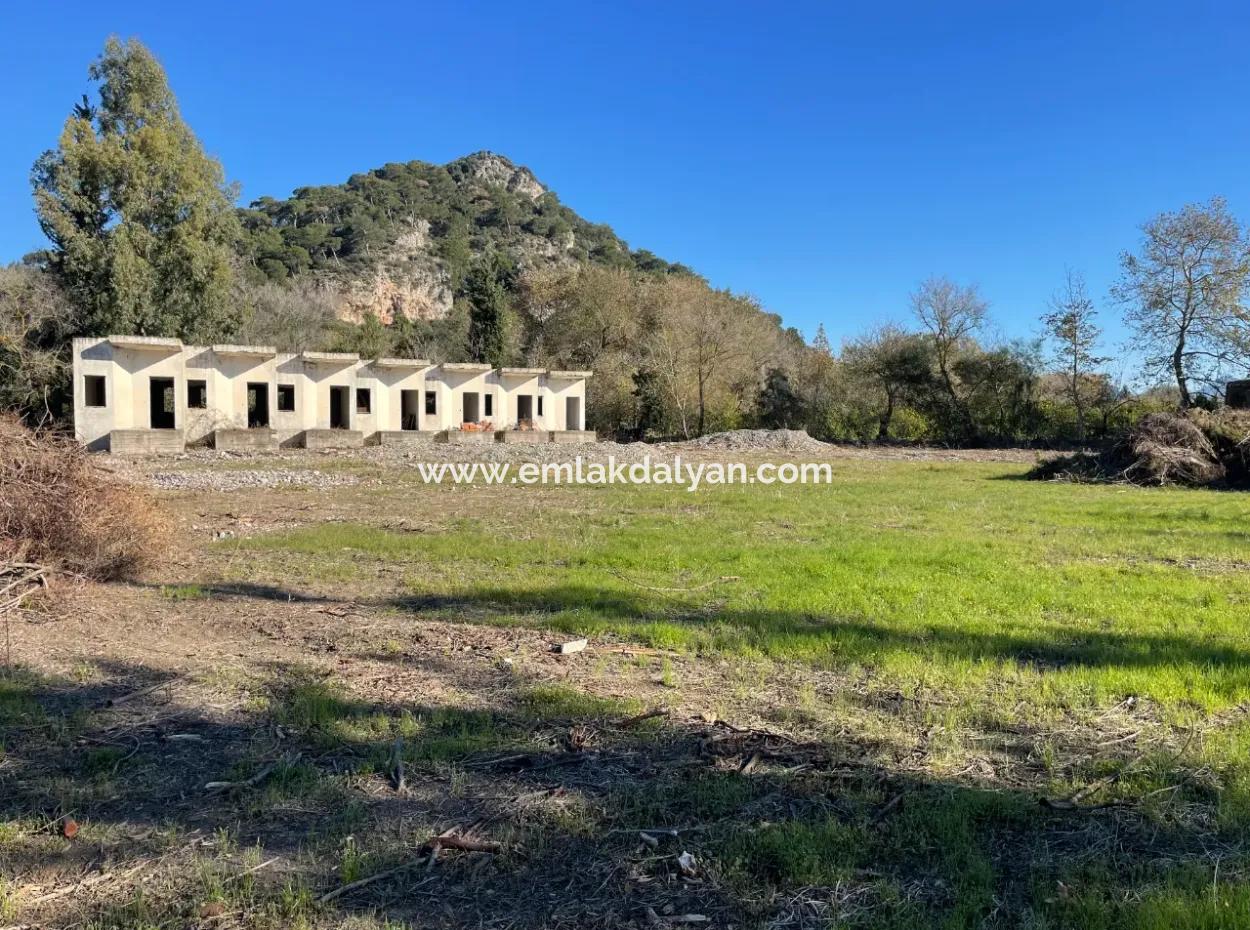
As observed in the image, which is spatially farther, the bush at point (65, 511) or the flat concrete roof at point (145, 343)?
the flat concrete roof at point (145, 343)

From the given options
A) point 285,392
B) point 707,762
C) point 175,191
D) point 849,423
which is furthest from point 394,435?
point 707,762

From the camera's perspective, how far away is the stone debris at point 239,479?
613 inches

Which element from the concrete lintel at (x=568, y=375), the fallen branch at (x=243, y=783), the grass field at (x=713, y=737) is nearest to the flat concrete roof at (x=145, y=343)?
the concrete lintel at (x=568, y=375)

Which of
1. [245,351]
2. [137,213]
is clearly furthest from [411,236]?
[245,351]

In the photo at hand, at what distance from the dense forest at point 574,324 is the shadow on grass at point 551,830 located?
23433 millimetres

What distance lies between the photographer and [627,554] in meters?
8.41

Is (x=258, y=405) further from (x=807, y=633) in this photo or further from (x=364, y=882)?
(x=364, y=882)

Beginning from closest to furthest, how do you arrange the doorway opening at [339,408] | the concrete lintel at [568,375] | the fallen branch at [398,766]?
1. the fallen branch at [398,766]
2. the doorway opening at [339,408]
3. the concrete lintel at [568,375]

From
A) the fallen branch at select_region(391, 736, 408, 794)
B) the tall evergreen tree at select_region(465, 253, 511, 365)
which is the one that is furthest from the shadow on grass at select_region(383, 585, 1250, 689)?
the tall evergreen tree at select_region(465, 253, 511, 365)

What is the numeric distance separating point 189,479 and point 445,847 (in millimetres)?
16615

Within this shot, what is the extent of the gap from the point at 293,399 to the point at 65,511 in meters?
27.1

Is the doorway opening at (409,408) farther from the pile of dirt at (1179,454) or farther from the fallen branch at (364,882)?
the fallen branch at (364,882)

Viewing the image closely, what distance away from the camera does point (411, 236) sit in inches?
3034

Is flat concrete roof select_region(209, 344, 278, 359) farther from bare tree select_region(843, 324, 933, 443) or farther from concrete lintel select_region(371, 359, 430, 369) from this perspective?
bare tree select_region(843, 324, 933, 443)
